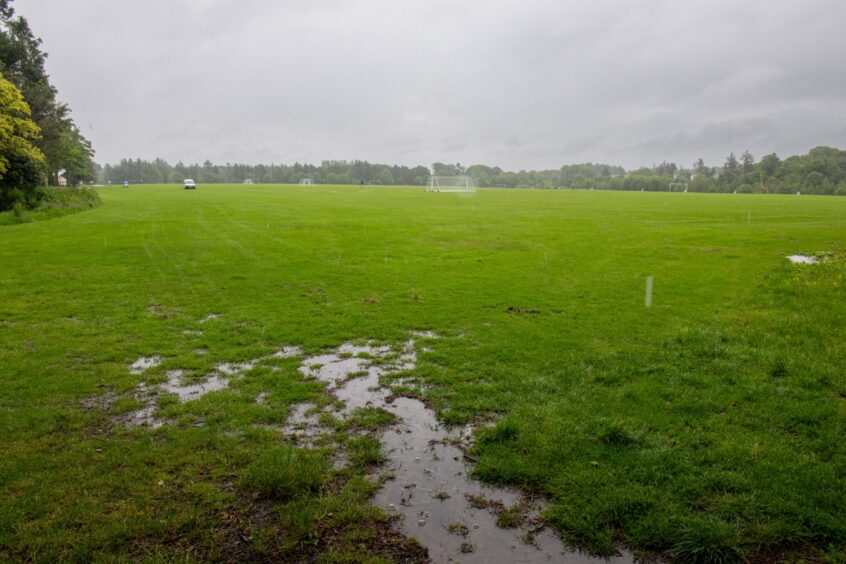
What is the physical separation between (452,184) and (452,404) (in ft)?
350

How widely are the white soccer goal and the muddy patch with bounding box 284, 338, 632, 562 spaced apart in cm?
9259

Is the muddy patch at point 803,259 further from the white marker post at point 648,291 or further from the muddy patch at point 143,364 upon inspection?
the muddy patch at point 143,364

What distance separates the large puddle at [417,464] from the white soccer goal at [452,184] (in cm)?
9127

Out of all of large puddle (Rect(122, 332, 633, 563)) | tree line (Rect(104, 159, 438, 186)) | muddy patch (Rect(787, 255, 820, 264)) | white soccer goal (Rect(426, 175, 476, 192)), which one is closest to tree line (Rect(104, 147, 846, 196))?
tree line (Rect(104, 159, 438, 186))

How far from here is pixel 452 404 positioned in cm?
713

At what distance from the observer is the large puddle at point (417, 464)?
4.44 metres

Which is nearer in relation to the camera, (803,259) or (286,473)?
(286,473)

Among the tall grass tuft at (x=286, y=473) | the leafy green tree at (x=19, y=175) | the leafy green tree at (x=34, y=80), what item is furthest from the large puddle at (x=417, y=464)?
the leafy green tree at (x=34, y=80)

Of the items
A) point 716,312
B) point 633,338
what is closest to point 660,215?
point 716,312

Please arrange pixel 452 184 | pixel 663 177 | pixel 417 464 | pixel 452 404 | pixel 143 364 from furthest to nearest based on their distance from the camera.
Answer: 1. pixel 663 177
2. pixel 452 184
3. pixel 143 364
4. pixel 452 404
5. pixel 417 464

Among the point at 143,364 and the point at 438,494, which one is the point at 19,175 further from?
the point at 438,494

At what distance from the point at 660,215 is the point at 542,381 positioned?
3930 centimetres

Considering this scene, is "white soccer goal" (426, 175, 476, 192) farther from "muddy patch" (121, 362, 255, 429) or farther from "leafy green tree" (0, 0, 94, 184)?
"muddy patch" (121, 362, 255, 429)

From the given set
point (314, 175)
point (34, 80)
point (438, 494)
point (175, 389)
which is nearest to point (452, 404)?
point (438, 494)
